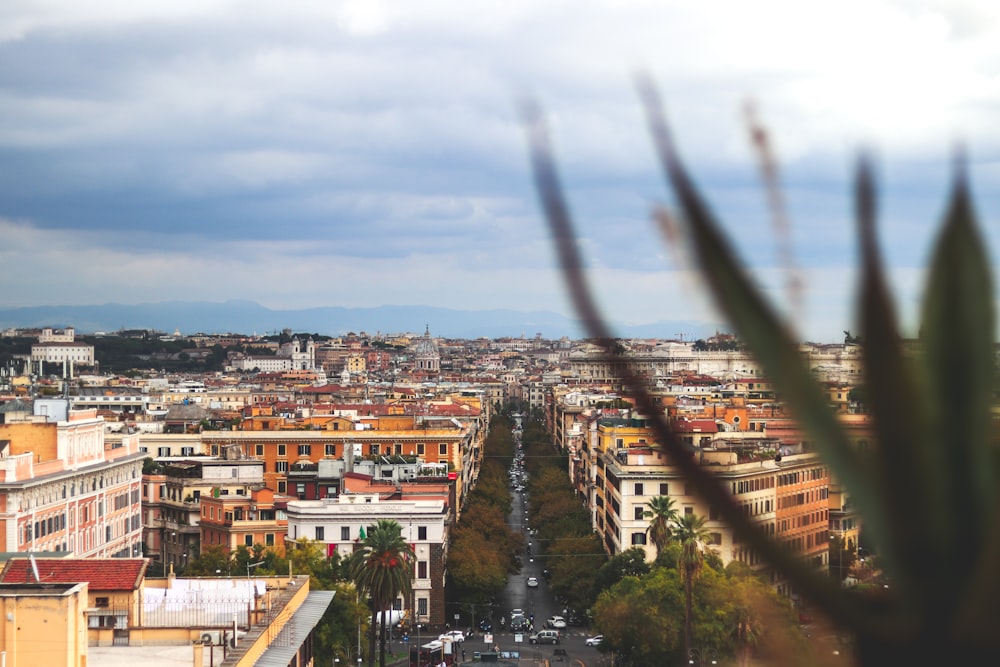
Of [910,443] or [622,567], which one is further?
[622,567]

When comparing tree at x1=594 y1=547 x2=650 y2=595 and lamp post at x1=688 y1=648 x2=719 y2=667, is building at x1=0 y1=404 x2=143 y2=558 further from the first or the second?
lamp post at x1=688 y1=648 x2=719 y2=667

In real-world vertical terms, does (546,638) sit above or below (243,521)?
below

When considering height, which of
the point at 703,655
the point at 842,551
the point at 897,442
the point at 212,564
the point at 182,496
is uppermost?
the point at 897,442

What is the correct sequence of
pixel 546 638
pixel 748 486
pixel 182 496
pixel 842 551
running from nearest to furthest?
pixel 842 551 → pixel 748 486 → pixel 546 638 → pixel 182 496

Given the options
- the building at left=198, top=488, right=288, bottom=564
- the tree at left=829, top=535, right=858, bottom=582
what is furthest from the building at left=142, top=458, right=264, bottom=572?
the tree at left=829, top=535, right=858, bottom=582

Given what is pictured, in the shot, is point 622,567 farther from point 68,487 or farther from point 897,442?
point 897,442

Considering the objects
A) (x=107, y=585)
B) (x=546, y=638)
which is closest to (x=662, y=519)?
(x=546, y=638)

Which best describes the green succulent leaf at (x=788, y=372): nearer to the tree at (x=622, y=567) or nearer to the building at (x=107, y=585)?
the building at (x=107, y=585)
